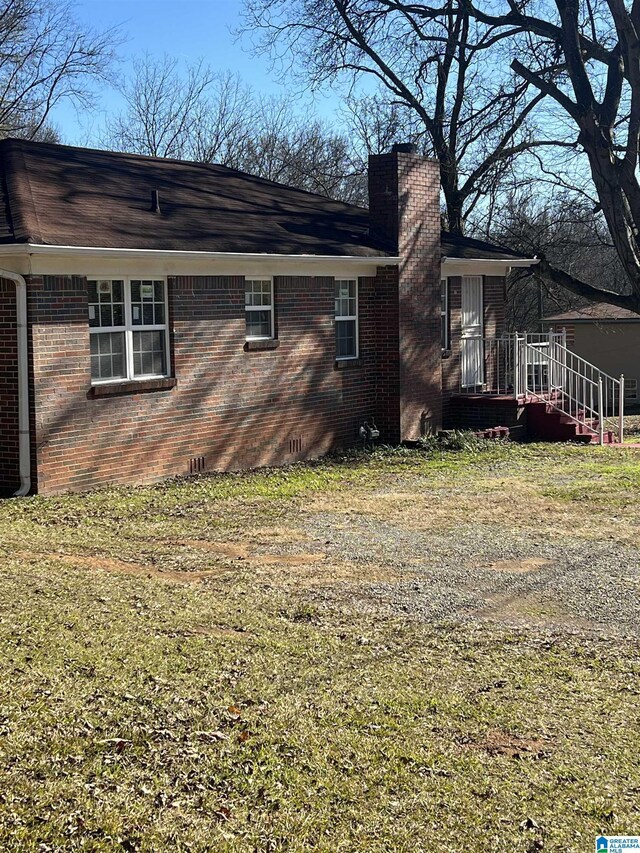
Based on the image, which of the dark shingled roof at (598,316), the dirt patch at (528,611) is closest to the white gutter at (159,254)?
the dirt patch at (528,611)

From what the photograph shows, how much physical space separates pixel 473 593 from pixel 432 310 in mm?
11481

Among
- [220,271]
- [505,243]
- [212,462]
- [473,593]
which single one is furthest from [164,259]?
[505,243]

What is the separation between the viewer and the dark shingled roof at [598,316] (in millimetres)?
32562

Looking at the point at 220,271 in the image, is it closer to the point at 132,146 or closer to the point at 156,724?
the point at 156,724

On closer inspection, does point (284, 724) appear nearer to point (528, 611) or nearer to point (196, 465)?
point (528, 611)

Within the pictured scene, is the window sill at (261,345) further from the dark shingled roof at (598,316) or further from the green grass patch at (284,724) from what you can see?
the dark shingled roof at (598,316)

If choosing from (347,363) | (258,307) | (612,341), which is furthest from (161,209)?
(612,341)

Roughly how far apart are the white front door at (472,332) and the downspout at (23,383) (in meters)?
11.9

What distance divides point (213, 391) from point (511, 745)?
9.96 meters

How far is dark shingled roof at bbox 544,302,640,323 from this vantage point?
3256cm


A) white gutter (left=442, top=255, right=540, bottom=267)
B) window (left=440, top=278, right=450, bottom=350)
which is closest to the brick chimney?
white gutter (left=442, top=255, right=540, bottom=267)

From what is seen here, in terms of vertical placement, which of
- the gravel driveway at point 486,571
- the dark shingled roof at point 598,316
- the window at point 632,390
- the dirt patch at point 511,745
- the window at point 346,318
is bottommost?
the dirt patch at point 511,745

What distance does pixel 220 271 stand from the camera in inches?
586

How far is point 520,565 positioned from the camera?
964 centimetres
